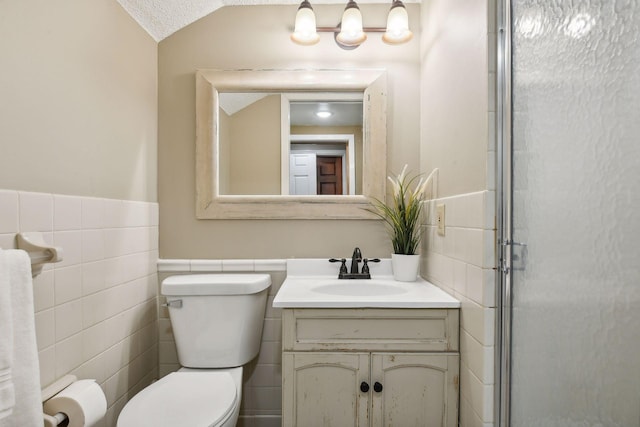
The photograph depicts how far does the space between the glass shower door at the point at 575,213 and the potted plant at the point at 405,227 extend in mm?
638

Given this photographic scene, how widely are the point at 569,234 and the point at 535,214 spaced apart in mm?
128

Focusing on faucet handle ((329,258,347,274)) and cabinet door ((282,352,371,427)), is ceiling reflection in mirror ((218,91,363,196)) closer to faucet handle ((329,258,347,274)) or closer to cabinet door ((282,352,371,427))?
faucet handle ((329,258,347,274))

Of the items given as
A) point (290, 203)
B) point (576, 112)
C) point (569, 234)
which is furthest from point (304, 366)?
point (576, 112)

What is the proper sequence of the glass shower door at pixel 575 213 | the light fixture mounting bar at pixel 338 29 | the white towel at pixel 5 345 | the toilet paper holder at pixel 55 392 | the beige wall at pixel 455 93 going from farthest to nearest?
1. the light fixture mounting bar at pixel 338 29
2. the beige wall at pixel 455 93
3. the toilet paper holder at pixel 55 392
4. the white towel at pixel 5 345
5. the glass shower door at pixel 575 213

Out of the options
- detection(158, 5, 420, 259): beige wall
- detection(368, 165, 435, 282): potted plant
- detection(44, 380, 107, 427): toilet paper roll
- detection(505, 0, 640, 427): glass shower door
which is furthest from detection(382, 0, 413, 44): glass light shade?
detection(44, 380, 107, 427): toilet paper roll

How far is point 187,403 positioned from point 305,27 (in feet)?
5.19

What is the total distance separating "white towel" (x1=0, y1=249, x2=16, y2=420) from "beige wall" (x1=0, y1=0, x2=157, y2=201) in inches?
11.1

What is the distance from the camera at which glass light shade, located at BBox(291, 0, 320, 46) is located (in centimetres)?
163

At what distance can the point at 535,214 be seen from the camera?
87 centimetres

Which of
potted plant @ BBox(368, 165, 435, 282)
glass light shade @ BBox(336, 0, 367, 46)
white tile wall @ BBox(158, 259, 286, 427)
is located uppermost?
glass light shade @ BBox(336, 0, 367, 46)

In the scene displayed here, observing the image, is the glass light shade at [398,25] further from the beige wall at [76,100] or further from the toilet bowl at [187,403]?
the toilet bowl at [187,403]

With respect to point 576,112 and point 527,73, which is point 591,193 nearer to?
point 576,112

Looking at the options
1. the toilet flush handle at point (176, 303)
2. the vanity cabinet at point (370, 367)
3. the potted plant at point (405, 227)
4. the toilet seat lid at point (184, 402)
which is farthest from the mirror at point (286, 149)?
the toilet seat lid at point (184, 402)

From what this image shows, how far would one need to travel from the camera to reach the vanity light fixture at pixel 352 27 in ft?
5.31
